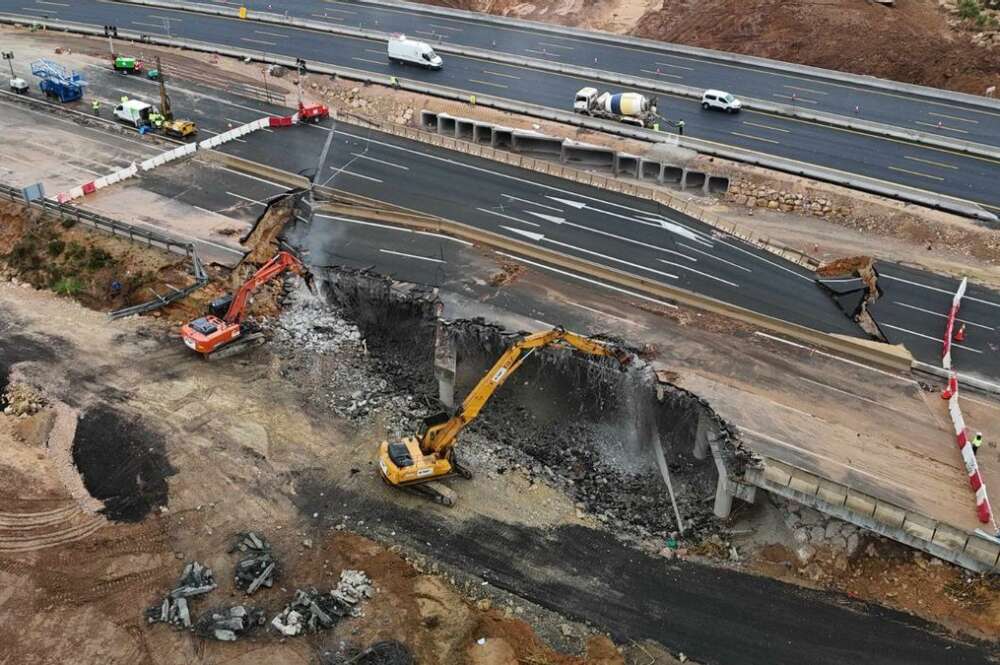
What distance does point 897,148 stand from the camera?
53.4m

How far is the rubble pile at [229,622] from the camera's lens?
26.9 m

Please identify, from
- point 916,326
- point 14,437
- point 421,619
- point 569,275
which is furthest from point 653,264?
point 14,437

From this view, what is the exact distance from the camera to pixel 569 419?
36562 mm

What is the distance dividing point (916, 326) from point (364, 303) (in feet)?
84.7

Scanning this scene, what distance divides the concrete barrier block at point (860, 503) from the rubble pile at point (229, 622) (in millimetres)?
19810

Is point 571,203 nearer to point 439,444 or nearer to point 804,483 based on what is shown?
point 439,444

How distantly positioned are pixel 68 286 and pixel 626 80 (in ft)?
130

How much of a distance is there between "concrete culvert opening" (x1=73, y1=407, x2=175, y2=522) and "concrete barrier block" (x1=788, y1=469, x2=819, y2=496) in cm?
2274

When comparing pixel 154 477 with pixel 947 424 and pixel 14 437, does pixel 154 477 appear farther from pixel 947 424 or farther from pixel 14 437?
pixel 947 424

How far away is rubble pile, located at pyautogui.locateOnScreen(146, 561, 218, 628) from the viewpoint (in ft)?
89.6

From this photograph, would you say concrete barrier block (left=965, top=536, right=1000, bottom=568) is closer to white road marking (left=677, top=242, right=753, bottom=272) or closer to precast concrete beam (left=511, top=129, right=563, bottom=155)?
white road marking (left=677, top=242, right=753, bottom=272)

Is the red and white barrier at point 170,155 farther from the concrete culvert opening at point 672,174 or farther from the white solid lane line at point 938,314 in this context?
the white solid lane line at point 938,314

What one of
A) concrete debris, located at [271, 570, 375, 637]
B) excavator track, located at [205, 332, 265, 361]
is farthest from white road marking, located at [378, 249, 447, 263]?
concrete debris, located at [271, 570, 375, 637]

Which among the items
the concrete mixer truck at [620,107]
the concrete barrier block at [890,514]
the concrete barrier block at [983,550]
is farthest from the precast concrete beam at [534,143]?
the concrete barrier block at [983,550]
